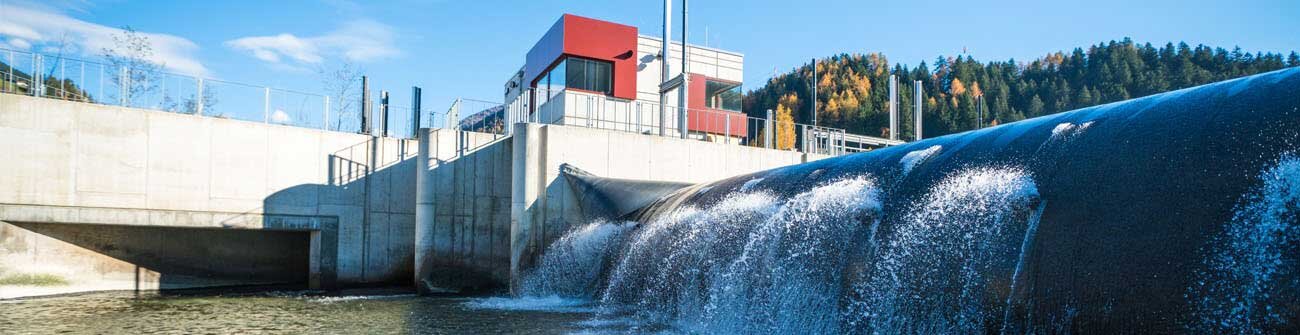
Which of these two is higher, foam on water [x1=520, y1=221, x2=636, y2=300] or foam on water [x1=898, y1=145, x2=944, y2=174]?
foam on water [x1=898, y1=145, x2=944, y2=174]

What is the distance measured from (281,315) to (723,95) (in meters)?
22.8

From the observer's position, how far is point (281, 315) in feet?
39.9

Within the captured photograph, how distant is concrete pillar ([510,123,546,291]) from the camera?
50.8 feet

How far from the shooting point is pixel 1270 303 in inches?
169

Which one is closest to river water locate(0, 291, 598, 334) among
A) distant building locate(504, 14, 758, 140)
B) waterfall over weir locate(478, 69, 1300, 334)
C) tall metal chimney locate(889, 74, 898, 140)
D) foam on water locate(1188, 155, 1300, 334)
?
waterfall over weir locate(478, 69, 1300, 334)

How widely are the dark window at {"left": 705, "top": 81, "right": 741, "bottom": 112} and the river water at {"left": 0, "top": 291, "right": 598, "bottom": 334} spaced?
1889cm

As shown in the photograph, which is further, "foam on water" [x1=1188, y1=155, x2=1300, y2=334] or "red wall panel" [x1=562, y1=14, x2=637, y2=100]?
"red wall panel" [x1=562, y1=14, x2=637, y2=100]

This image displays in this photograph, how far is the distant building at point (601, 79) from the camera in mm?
24578

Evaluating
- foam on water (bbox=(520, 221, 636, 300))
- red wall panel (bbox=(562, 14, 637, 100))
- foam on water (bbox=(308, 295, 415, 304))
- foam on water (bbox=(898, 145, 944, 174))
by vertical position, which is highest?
red wall panel (bbox=(562, 14, 637, 100))

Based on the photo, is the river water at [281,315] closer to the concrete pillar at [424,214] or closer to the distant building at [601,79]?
the concrete pillar at [424,214]

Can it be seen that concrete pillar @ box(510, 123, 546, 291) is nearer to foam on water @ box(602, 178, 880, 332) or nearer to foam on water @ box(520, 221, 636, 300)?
foam on water @ box(520, 221, 636, 300)

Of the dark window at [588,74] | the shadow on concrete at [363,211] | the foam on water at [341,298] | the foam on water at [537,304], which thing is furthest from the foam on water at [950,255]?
the dark window at [588,74]

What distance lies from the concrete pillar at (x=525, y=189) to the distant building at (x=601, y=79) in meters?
5.72

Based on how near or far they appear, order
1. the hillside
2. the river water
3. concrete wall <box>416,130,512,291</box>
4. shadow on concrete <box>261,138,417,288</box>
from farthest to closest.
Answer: the hillside
shadow on concrete <box>261,138,417,288</box>
concrete wall <box>416,130,512,291</box>
the river water
